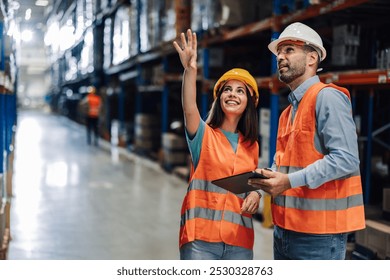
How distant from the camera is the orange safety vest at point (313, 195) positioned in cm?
223

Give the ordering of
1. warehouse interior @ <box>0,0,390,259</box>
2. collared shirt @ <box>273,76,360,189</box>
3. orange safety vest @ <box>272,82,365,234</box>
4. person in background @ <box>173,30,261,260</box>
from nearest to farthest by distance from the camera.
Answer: collared shirt @ <box>273,76,360,189</box>, orange safety vest @ <box>272,82,365,234</box>, person in background @ <box>173,30,261,260</box>, warehouse interior @ <box>0,0,390,259</box>

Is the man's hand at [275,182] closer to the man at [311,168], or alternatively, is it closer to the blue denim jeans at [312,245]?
the man at [311,168]

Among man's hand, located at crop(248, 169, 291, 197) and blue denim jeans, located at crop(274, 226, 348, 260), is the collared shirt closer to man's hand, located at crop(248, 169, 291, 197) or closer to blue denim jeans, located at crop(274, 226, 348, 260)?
man's hand, located at crop(248, 169, 291, 197)

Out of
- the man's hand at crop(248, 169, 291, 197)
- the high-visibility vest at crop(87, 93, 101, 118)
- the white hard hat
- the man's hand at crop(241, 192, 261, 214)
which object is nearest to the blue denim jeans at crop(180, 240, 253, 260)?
the man's hand at crop(241, 192, 261, 214)

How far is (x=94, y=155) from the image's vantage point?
1215cm

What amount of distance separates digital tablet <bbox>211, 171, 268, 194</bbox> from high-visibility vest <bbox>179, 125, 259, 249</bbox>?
0.07 metres

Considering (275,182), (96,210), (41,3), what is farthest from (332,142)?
(96,210)

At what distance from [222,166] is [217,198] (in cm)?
15

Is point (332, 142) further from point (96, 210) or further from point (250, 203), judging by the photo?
point (96, 210)

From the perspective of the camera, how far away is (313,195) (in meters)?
2.28

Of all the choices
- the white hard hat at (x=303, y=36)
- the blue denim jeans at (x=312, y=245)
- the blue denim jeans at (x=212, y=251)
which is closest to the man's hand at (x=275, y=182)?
the blue denim jeans at (x=312, y=245)

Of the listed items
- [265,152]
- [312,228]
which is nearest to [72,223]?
[265,152]

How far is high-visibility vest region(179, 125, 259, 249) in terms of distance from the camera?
2.38 metres

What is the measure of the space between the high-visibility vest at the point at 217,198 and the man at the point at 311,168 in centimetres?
15
